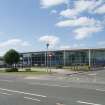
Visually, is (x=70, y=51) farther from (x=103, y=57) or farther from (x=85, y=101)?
(x=85, y=101)

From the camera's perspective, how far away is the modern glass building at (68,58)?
308ft

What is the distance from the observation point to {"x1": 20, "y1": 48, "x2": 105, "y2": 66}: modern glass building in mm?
93875

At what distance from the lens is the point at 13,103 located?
13938 mm

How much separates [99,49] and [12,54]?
34.2 meters

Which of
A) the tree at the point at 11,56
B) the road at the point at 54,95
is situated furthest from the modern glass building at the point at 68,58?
the road at the point at 54,95

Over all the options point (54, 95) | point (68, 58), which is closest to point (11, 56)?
point (68, 58)

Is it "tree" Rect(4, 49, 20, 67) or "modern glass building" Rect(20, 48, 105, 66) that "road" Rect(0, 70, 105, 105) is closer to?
"tree" Rect(4, 49, 20, 67)

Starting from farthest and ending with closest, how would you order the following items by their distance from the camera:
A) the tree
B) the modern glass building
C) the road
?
the modern glass building < the tree < the road

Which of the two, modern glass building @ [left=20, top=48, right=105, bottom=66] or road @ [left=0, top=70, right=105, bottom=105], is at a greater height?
modern glass building @ [left=20, top=48, right=105, bottom=66]

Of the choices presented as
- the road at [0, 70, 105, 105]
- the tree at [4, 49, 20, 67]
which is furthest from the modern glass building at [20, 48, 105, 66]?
the road at [0, 70, 105, 105]

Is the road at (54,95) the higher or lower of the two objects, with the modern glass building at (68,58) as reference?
lower

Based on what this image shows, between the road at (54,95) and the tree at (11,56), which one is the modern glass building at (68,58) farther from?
the road at (54,95)

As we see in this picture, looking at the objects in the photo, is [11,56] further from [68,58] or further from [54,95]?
[54,95]

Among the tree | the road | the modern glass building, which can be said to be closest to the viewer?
the road
